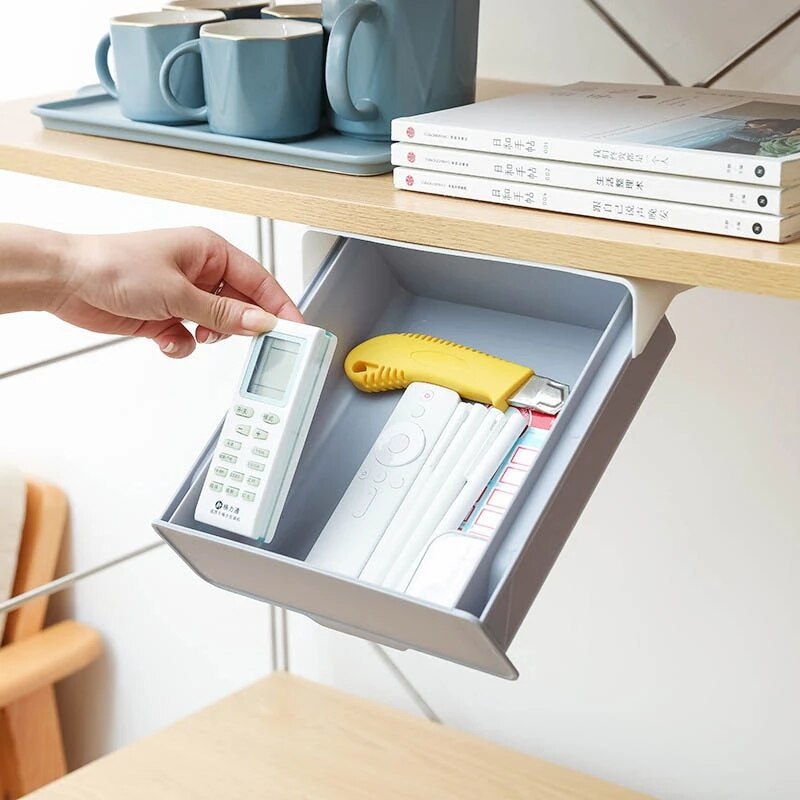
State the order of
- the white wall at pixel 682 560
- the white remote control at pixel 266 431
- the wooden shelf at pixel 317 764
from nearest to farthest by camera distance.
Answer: the white remote control at pixel 266 431 → the white wall at pixel 682 560 → the wooden shelf at pixel 317 764

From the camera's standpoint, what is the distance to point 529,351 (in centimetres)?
91

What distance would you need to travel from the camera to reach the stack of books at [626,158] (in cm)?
67

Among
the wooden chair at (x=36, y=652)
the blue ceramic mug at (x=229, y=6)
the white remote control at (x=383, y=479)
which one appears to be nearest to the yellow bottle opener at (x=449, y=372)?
the white remote control at (x=383, y=479)

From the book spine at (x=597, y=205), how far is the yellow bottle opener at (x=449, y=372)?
141mm

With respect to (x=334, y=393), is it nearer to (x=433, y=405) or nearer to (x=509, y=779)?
(x=433, y=405)

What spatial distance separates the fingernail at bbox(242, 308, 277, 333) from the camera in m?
0.81

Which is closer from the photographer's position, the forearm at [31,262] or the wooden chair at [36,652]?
the forearm at [31,262]

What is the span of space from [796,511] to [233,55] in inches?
25.3

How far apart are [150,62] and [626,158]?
1.27ft

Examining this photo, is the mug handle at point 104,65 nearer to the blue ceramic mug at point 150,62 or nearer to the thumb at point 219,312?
the blue ceramic mug at point 150,62

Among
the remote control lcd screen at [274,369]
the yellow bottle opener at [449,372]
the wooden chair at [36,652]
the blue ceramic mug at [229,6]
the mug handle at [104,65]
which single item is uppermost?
the blue ceramic mug at [229,6]

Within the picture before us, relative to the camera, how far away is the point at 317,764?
1280 mm

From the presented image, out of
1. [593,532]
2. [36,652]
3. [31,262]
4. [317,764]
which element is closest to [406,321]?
[31,262]

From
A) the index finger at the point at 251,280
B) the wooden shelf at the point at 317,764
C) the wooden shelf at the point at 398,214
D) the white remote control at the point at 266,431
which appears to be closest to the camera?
the wooden shelf at the point at 398,214
